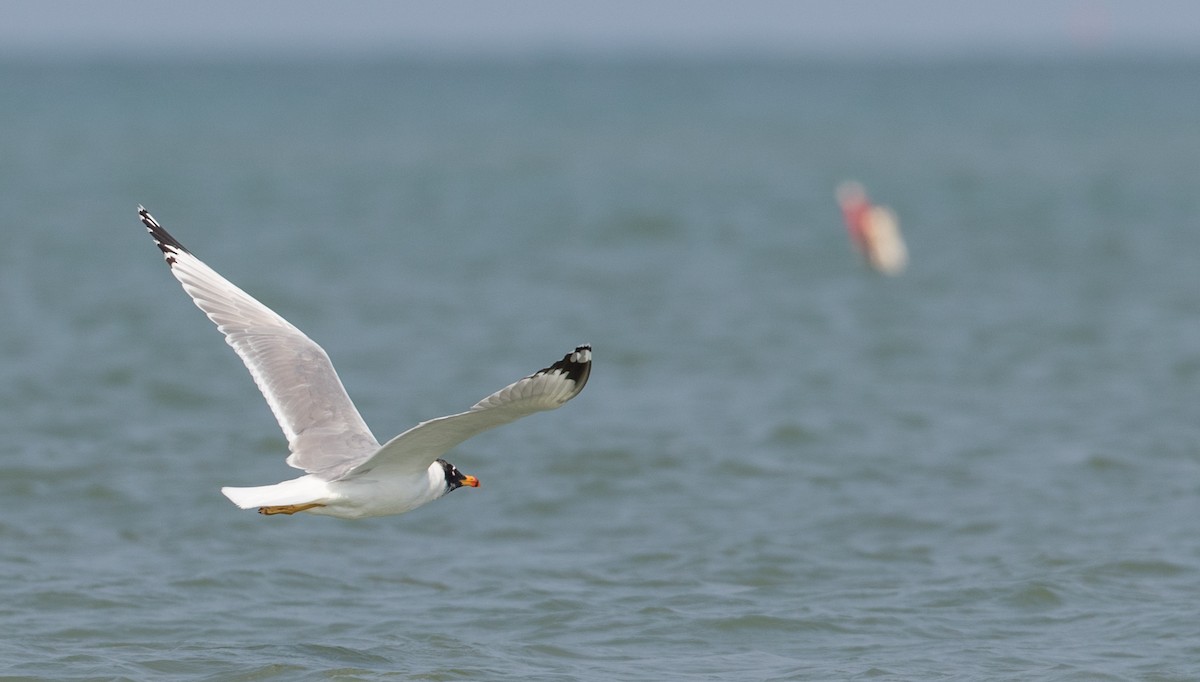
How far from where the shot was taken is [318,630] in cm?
671

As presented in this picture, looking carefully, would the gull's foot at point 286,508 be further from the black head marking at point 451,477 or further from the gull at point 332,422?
the black head marking at point 451,477

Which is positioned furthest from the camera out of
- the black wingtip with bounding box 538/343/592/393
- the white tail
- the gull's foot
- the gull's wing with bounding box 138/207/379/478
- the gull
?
the gull's wing with bounding box 138/207/379/478

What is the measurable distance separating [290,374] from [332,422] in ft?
1.06

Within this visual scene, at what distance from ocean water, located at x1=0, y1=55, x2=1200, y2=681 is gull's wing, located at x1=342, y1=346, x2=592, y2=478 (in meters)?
0.84

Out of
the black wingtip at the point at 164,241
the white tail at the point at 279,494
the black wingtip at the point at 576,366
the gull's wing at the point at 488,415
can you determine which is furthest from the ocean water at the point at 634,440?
the black wingtip at the point at 576,366

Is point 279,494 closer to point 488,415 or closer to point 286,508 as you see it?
point 286,508

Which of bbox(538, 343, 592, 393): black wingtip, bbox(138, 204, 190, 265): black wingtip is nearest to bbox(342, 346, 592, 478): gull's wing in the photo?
bbox(538, 343, 592, 393): black wingtip

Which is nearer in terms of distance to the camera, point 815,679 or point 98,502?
point 815,679

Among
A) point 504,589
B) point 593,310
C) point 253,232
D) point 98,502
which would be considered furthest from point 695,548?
point 253,232

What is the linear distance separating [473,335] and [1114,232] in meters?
11.4

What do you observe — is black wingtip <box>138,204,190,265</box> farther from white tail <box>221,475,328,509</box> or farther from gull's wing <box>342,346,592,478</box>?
gull's wing <box>342,346,592,478</box>

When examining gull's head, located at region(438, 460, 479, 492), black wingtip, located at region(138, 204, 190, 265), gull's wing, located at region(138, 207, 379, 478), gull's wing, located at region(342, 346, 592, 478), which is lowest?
gull's wing, located at region(342, 346, 592, 478)

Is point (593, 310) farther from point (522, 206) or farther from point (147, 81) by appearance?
point (147, 81)

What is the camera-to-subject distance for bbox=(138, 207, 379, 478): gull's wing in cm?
641
